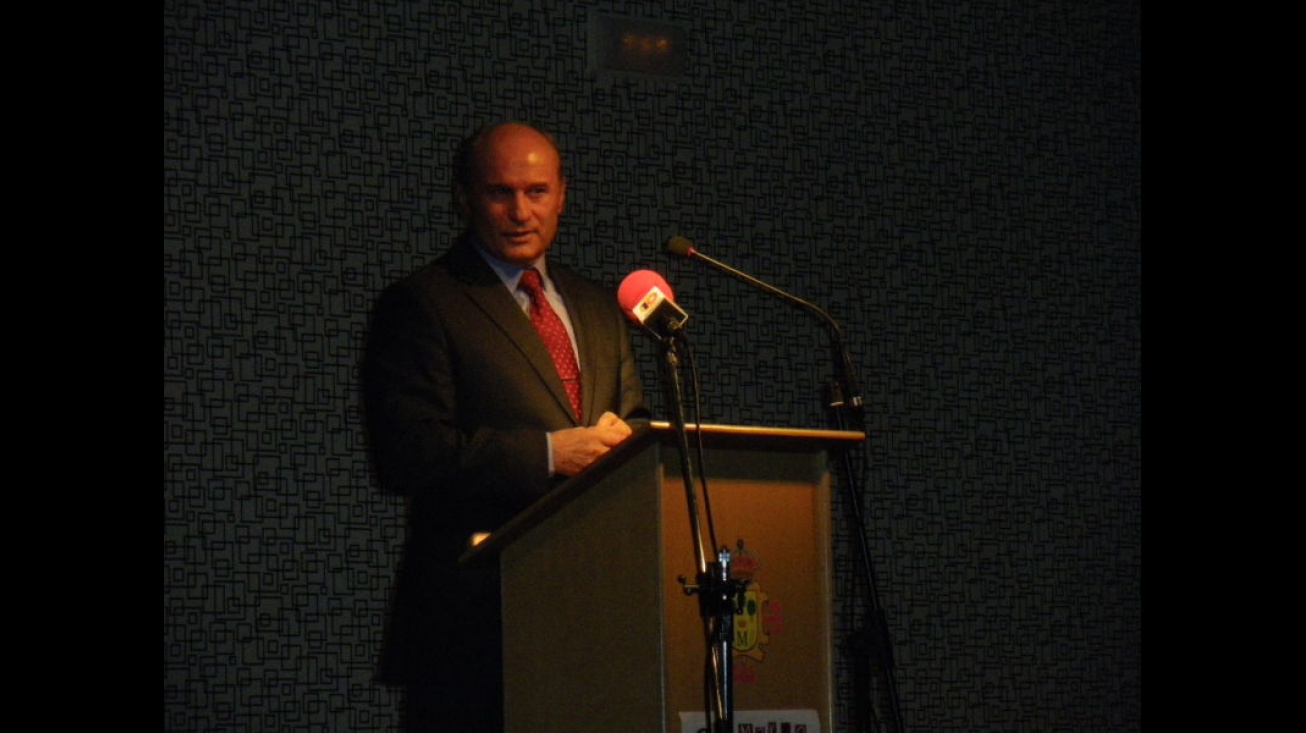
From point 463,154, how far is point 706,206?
690mm

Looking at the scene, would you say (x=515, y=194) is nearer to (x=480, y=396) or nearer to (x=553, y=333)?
(x=553, y=333)

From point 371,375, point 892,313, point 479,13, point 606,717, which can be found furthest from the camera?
point 892,313

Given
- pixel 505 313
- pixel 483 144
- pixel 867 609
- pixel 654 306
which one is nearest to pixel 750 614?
pixel 867 609

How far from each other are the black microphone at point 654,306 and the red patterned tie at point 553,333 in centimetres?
64

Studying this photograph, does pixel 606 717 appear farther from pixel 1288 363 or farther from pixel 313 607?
pixel 1288 363

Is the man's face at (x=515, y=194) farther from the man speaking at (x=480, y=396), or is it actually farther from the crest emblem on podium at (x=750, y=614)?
the crest emblem on podium at (x=750, y=614)

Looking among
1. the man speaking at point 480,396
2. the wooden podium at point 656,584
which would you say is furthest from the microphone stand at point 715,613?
the man speaking at point 480,396

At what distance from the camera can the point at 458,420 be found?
3047 mm

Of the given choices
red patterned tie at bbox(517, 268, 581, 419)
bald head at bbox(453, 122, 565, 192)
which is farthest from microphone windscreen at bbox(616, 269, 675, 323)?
bald head at bbox(453, 122, 565, 192)

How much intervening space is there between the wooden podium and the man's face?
0.87m

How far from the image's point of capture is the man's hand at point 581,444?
9.49ft

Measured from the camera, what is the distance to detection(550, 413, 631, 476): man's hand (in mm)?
2893

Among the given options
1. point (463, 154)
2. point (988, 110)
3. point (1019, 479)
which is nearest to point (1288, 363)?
point (1019, 479)

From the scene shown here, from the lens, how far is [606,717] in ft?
7.70
